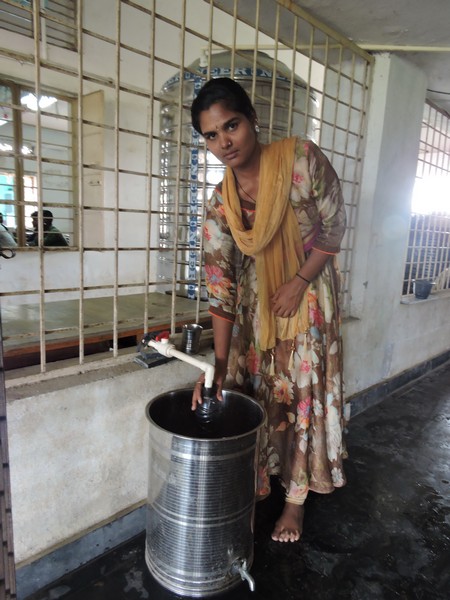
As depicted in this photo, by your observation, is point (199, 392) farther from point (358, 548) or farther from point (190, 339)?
point (358, 548)

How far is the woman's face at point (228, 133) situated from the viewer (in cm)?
111

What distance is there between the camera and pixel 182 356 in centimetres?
130

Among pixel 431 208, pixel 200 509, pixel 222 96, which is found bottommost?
pixel 200 509

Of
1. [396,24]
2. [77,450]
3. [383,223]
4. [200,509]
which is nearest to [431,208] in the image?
[383,223]

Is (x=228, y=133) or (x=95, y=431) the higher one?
(x=228, y=133)

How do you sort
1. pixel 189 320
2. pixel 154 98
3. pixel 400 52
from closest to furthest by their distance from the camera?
pixel 154 98 < pixel 189 320 < pixel 400 52

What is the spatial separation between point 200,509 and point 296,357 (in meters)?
0.59

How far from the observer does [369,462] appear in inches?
79.0

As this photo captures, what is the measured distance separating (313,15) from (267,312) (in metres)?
1.38

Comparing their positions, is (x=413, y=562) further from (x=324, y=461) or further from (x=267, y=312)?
(x=267, y=312)

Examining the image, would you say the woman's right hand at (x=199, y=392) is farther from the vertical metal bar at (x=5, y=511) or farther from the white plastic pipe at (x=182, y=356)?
the vertical metal bar at (x=5, y=511)

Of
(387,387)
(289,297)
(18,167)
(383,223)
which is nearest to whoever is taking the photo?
(289,297)

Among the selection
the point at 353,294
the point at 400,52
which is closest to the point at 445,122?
the point at 400,52

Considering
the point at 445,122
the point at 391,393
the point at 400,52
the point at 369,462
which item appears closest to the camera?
the point at 369,462
